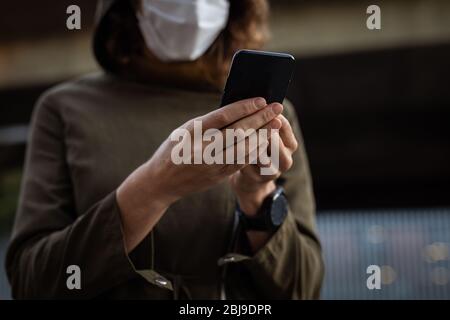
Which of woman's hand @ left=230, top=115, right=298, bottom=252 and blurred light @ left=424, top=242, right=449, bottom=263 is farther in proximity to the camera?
blurred light @ left=424, top=242, right=449, bottom=263

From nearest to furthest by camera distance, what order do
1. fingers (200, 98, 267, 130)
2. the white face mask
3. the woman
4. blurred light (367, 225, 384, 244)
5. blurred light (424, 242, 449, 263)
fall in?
fingers (200, 98, 267, 130) → the woman → the white face mask → blurred light (424, 242, 449, 263) → blurred light (367, 225, 384, 244)

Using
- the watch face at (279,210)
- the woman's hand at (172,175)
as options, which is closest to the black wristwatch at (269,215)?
the watch face at (279,210)

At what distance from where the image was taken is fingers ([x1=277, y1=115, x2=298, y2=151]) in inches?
30.2

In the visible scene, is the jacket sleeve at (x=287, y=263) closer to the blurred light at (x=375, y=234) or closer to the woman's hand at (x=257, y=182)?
the woman's hand at (x=257, y=182)

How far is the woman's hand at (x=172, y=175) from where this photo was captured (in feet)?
2.35

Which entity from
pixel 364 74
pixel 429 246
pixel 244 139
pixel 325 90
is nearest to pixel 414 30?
pixel 364 74

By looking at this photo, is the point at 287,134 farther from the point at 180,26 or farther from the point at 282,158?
the point at 180,26

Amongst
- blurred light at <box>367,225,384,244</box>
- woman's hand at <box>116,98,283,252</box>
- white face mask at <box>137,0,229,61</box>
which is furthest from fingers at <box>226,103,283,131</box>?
blurred light at <box>367,225,384,244</box>

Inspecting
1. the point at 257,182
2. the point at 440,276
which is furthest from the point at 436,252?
the point at 257,182

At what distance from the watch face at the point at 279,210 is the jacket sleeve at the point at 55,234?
8.5 inches

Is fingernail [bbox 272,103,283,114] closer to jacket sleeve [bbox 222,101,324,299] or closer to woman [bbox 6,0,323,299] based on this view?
woman [bbox 6,0,323,299]

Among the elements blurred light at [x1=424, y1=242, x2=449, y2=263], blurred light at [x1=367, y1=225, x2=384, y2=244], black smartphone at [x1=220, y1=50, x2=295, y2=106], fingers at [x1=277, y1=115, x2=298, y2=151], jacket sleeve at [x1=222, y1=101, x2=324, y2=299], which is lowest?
blurred light at [x1=424, y1=242, x2=449, y2=263]
